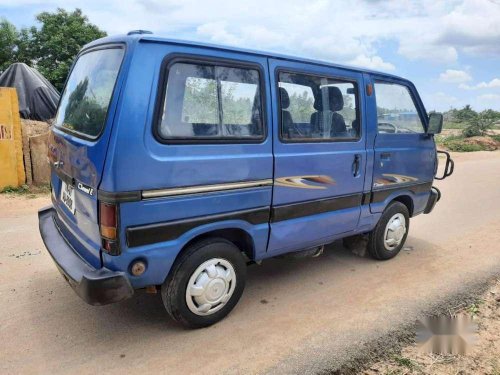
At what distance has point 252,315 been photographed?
3402 mm

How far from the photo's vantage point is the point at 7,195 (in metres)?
7.04

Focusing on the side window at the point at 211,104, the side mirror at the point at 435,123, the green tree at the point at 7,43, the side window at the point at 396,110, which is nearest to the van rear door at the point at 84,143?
the side window at the point at 211,104

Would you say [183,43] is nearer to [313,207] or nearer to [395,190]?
[313,207]

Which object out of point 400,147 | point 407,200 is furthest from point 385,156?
point 407,200

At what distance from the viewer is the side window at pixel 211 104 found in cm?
274

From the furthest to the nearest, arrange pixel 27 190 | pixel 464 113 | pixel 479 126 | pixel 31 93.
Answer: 1. pixel 464 113
2. pixel 479 126
3. pixel 31 93
4. pixel 27 190

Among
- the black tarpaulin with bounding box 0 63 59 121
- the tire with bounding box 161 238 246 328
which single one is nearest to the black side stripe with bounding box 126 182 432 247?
the tire with bounding box 161 238 246 328

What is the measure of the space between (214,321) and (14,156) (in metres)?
5.88

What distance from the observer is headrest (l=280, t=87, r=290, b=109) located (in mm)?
3354

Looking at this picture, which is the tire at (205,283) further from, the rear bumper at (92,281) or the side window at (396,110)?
the side window at (396,110)

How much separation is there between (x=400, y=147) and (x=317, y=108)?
127 centimetres

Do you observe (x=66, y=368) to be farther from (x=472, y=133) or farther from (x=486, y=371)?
(x=472, y=133)

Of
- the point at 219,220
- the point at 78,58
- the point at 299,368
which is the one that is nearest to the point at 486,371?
the point at 299,368

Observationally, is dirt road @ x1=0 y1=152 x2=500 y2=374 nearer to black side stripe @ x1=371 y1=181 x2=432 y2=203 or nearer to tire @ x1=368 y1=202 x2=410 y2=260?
tire @ x1=368 y1=202 x2=410 y2=260
